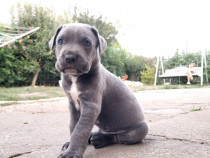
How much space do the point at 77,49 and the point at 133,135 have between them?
0.90 metres

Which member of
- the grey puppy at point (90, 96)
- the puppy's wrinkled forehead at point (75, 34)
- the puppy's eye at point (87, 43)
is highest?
the puppy's wrinkled forehead at point (75, 34)

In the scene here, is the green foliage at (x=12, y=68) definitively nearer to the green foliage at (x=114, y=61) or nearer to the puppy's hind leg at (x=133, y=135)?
the green foliage at (x=114, y=61)

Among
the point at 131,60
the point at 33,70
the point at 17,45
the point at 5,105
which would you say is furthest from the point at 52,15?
the point at 5,105

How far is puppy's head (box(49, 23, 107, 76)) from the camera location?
157cm

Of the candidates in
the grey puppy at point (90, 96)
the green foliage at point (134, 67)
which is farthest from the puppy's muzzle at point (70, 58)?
the green foliage at point (134, 67)

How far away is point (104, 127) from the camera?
1.97 metres

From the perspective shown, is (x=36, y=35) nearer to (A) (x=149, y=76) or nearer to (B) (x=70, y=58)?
(A) (x=149, y=76)

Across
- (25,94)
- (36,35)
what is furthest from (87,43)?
(36,35)

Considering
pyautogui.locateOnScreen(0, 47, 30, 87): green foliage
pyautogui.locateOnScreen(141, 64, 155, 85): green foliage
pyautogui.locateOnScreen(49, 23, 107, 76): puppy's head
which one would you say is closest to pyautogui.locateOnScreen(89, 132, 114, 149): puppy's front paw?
pyautogui.locateOnScreen(49, 23, 107, 76): puppy's head

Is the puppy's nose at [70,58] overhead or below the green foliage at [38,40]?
below

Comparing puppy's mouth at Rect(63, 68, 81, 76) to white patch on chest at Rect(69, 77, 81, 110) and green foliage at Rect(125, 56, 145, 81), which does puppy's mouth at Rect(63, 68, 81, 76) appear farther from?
green foliage at Rect(125, 56, 145, 81)

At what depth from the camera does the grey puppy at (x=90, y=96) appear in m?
1.58

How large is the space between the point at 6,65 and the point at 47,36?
3402 millimetres

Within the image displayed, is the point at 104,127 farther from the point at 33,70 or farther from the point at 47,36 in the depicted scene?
the point at 47,36
